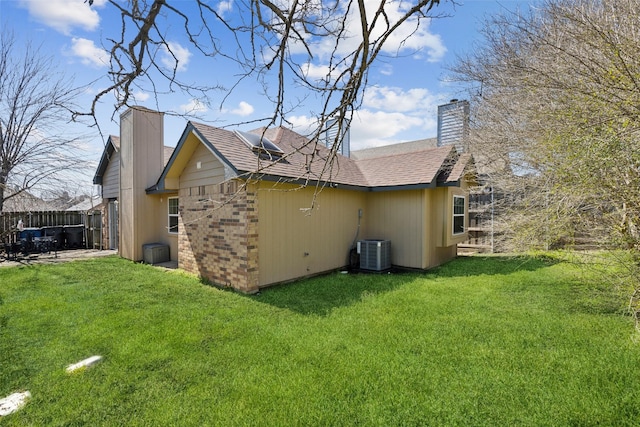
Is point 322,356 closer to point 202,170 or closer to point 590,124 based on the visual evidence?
point 590,124

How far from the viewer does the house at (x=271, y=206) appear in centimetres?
708

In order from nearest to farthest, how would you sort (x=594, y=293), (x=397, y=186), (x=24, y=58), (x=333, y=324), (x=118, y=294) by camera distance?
(x=333, y=324) < (x=594, y=293) < (x=118, y=294) < (x=24, y=58) < (x=397, y=186)

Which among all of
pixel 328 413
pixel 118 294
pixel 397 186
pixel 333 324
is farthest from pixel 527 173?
pixel 118 294

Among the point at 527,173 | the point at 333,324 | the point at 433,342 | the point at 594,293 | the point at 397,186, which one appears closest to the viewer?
the point at 433,342

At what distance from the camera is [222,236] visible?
7.45 m

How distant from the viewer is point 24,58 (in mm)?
8320

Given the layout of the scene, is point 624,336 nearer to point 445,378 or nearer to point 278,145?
point 445,378

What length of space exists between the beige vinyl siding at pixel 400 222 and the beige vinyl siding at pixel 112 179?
10.2 meters

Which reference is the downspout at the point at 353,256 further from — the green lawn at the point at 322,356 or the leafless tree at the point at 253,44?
the leafless tree at the point at 253,44

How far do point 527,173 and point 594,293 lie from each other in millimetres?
4875

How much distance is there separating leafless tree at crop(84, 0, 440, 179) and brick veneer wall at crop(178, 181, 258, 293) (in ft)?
10.1

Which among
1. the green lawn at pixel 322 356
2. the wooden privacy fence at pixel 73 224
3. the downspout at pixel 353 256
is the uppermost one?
the wooden privacy fence at pixel 73 224

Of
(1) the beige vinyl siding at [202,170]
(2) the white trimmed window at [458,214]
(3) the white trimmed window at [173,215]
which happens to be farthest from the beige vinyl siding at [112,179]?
(2) the white trimmed window at [458,214]

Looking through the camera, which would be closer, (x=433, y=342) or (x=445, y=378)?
(x=445, y=378)
